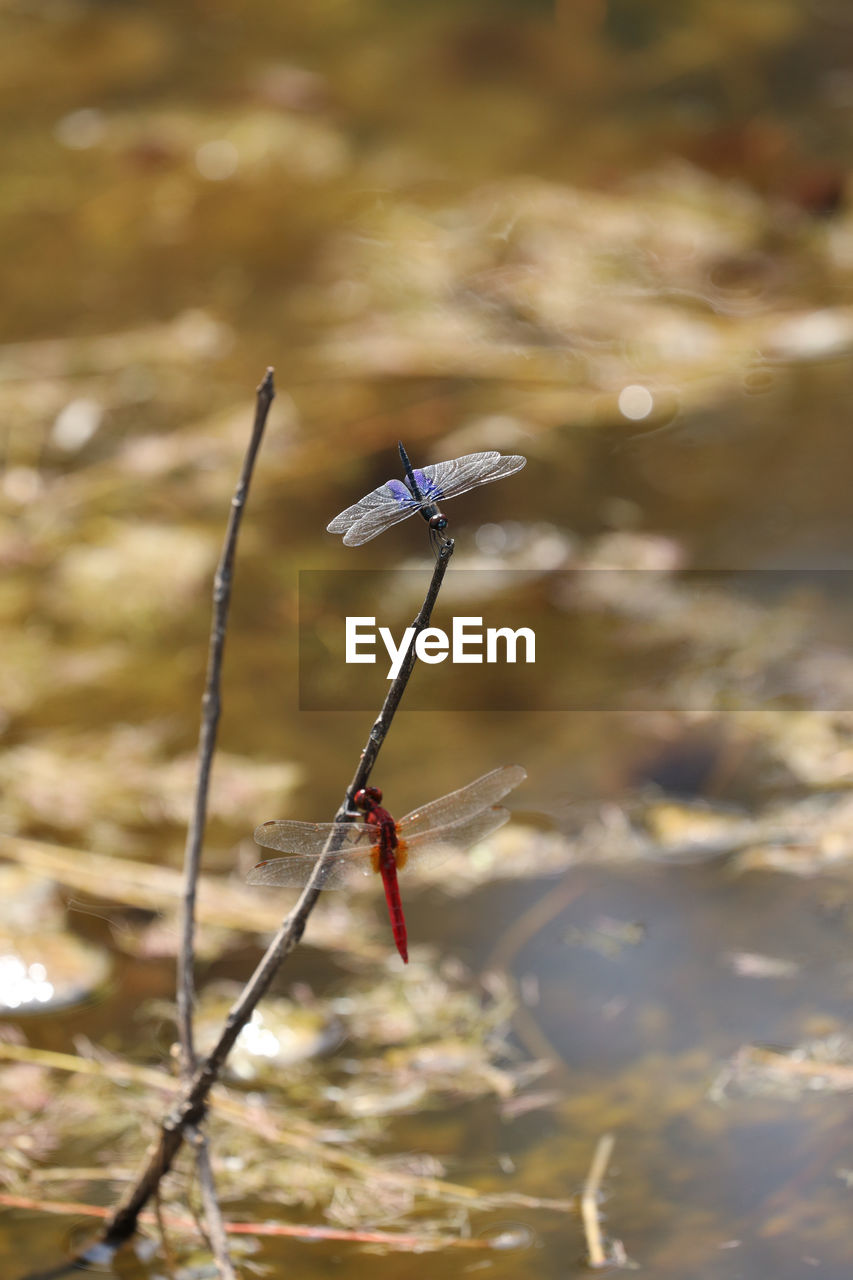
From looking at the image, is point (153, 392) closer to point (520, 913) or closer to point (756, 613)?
point (756, 613)

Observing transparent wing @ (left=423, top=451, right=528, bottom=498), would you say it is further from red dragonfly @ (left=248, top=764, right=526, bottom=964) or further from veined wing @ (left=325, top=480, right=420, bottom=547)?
red dragonfly @ (left=248, top=764, right=526, bottom=964)

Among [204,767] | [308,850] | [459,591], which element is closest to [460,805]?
[308,850]

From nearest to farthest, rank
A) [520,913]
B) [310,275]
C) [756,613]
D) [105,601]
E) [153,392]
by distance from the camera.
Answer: [520,913] < [756,613] < [105,601] < [153,392] < [310,275]

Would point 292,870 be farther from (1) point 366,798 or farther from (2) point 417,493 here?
(2) point 417,493

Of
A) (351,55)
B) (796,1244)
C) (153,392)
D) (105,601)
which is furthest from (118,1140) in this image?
(351,55)

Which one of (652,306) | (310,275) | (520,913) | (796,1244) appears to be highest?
(310,275)

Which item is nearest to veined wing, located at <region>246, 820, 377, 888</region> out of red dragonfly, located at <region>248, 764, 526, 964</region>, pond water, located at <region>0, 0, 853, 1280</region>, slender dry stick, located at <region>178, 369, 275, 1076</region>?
red dragonfly, located at <region>248, 764, 526, 964</region>

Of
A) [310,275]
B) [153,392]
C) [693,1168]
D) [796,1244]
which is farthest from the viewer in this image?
[310,275]
